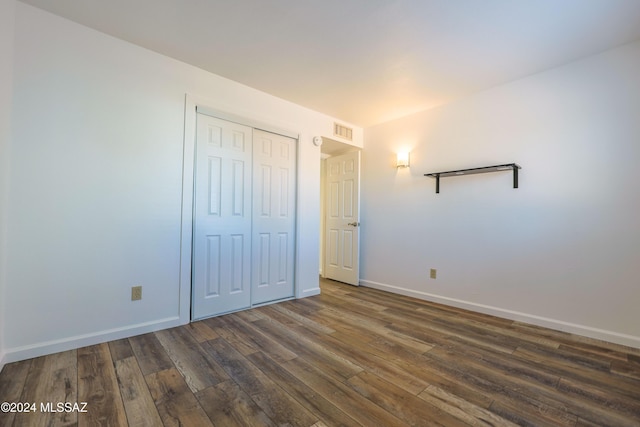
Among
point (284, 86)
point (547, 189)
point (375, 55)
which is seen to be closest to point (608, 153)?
point (547, 189)

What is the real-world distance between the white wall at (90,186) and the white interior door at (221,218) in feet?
0.60

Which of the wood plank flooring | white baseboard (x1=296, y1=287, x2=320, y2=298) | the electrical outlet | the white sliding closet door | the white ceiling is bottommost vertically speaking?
the wood plank flooring

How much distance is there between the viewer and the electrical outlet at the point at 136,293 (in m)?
2.23

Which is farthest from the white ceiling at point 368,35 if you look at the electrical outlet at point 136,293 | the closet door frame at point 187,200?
the electrical outlet at point 136,293

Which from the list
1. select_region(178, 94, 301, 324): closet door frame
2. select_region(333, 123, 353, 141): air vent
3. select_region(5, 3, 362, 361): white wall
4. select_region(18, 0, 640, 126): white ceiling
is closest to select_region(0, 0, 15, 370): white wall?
select_region(5, 3, 362, 361): white wall

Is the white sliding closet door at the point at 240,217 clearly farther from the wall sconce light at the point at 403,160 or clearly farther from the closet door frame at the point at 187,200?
the wall sconce light at the point at 403,160

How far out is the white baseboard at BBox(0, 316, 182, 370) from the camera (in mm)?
1801

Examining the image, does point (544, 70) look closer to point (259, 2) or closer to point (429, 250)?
point (429, 250)

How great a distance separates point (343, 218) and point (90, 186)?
120 inches

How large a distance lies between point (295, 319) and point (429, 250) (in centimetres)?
186

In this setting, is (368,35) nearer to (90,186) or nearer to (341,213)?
(90,186)

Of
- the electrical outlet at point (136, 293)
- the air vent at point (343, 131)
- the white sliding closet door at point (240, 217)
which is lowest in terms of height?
the electrical outlet at point (136, 293)

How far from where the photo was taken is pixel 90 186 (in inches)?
81.0

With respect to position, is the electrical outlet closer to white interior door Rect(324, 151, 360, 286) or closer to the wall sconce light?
white interior door Rect(324, 151, 360, 286)
